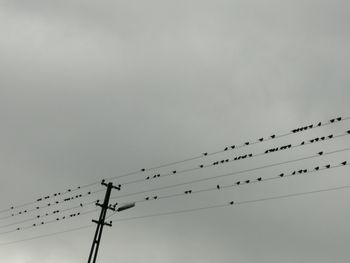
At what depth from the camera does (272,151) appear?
85.0ft

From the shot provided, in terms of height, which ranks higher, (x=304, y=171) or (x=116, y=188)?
(x=116, y=188)

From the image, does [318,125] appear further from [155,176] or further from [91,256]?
[91,256]

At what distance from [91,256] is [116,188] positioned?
206 inches

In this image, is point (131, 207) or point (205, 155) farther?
point (131, 207)

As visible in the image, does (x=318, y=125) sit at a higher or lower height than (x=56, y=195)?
lower

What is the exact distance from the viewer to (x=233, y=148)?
25734mm

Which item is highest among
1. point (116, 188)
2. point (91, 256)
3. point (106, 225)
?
point (116, 188)

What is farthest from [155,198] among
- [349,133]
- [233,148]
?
[349,133]

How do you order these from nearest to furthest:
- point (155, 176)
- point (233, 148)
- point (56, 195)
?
point (233, 148) → point (155, 176) → point (56, 195)

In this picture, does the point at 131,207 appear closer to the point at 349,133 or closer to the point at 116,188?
the point at 116,188

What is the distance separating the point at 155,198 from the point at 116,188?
362 cm

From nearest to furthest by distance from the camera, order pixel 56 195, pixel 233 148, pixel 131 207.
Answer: pixel 233 148 < pixel 131 207 < pixel 56 195

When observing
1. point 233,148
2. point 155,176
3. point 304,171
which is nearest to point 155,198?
point 155,176

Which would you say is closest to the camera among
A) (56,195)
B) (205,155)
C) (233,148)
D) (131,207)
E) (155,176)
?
(233,148)
